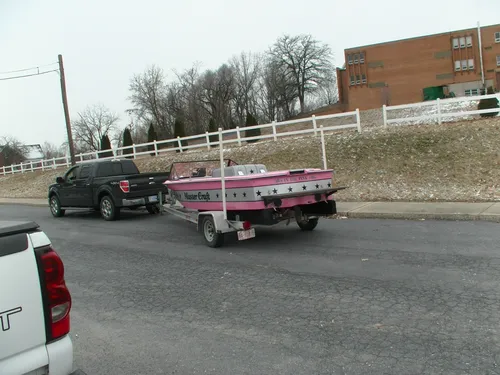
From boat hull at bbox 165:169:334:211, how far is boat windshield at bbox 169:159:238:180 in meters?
1.03

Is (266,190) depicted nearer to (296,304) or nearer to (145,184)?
(296,304)

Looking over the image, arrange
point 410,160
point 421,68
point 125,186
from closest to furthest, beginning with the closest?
1. point 125,186
2. point 410,160
3. point 421,68

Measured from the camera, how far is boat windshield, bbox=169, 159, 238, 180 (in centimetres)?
1020

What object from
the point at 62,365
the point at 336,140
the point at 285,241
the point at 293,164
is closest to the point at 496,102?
the point at 336,140

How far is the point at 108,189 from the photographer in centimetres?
1291

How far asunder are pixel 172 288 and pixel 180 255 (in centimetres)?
194

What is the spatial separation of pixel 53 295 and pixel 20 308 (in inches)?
8.4

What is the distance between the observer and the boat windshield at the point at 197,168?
401 inches

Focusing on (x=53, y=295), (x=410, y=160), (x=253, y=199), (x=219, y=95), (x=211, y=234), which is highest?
(x=219, y=95)

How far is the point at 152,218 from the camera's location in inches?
520

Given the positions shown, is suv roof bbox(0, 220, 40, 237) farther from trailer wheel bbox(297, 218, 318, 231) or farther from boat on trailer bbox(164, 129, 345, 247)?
trailer wheel bbox(297, 218, 318, 231)

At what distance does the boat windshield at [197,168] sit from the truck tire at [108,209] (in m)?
3.25

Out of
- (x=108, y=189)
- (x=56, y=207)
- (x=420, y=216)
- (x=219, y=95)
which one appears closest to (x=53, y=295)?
(x=420, y=216)

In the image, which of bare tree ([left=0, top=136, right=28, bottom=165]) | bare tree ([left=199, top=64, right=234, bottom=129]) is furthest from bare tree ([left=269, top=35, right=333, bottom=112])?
bare tree ([left=0, top=136, right=28, bottom=165])
